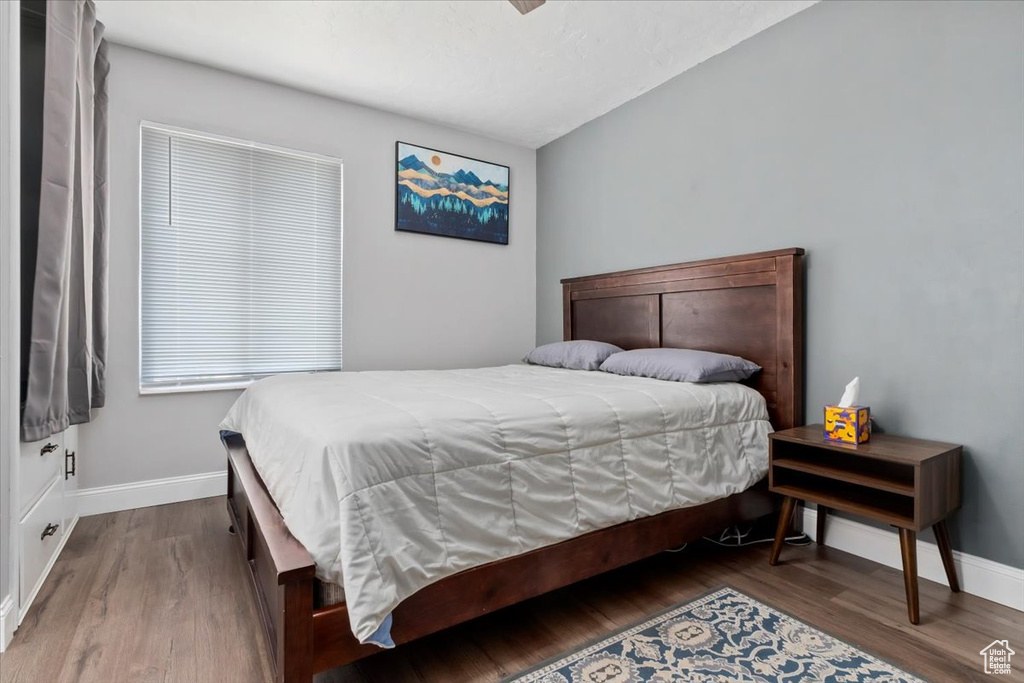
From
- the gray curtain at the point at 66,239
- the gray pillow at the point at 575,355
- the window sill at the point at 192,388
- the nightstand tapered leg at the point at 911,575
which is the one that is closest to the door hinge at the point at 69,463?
the gray curtain at the point at 66,239

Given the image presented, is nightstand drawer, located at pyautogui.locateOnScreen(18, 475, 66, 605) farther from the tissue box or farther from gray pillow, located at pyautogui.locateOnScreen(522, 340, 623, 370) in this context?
the tissue box

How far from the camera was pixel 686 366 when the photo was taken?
2336 millimetres

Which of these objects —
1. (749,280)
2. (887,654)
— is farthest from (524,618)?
(749,280)

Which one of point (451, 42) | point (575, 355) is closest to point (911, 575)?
point (575, 355)

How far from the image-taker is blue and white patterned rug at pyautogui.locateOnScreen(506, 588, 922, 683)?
55.0 inches

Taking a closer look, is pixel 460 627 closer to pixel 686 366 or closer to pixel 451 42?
pixel 686 366

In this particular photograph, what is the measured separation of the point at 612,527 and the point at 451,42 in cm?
252

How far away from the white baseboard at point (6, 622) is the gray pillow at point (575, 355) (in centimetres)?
252

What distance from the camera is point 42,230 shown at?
1.82 metres

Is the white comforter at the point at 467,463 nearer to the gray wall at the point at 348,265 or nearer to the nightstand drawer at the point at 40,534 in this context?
the nightstand drawer at the point at 40,534

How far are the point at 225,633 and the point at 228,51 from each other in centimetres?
286

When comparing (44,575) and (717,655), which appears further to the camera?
(44,575)

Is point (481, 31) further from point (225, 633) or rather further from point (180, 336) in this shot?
point (225, 633)

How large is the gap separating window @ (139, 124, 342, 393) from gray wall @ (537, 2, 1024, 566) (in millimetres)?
2312
